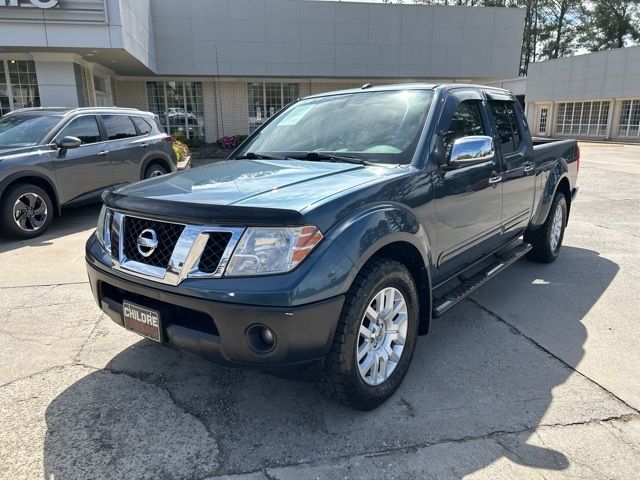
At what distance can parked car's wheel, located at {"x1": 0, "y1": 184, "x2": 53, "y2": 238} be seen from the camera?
6.79 m

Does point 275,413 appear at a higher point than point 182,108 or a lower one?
lower

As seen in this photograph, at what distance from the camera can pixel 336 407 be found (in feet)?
9.68

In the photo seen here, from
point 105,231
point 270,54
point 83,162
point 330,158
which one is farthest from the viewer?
point 270,54

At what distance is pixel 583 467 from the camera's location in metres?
2.46

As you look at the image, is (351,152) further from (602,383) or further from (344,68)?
(344,68)

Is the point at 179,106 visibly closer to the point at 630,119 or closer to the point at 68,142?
the point at 68,142

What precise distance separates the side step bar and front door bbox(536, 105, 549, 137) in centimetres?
4523

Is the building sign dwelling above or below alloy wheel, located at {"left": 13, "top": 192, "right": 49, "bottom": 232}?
above

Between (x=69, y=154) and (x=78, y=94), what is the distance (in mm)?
8142

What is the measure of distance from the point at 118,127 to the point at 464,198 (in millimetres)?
7072

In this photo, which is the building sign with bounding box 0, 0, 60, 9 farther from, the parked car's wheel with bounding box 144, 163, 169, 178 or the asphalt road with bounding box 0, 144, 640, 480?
the asphalt road with bounding box 0, 144, 640, 480

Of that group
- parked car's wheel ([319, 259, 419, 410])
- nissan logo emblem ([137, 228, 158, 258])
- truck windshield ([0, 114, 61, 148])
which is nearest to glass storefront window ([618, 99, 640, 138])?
truck windshield ([0, 114, 61, 148])

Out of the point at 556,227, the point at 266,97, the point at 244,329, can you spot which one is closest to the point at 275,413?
the point at 244,329

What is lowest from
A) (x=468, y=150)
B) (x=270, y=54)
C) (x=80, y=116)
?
(x=468, y=150)
